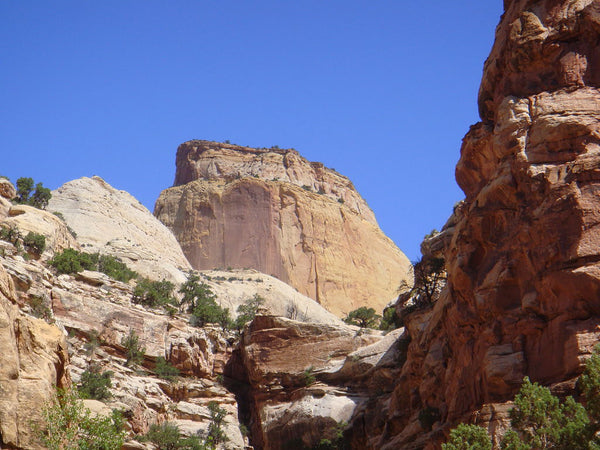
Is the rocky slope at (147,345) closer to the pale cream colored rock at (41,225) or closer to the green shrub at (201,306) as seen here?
the pale cream colored rock at (41,225)

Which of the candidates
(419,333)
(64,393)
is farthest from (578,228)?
(64,393)

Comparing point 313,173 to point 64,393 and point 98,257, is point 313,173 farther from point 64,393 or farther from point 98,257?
point 64,393

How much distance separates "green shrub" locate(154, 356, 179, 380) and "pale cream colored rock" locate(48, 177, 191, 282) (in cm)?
1811

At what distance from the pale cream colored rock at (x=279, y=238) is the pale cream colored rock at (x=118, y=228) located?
14.7 metres

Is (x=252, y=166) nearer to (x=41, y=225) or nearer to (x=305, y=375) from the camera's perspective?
(x=41, y=225)

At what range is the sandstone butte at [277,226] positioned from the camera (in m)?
108

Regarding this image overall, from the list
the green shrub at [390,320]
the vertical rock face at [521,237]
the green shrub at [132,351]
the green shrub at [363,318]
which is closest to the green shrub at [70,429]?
the vertical rock face at [521,237]

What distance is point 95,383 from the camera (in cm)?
4525

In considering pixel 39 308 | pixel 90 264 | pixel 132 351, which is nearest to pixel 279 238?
pixel 90 264

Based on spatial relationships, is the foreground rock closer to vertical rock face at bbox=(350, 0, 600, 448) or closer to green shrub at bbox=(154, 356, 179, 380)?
green shrub at bbox=(154, 356, 179, 380)

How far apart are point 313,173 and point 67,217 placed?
53.2 metres

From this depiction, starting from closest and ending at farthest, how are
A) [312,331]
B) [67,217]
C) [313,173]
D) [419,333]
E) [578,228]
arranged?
[578,228], [419,333], [312,331], [67,217], [313,173]

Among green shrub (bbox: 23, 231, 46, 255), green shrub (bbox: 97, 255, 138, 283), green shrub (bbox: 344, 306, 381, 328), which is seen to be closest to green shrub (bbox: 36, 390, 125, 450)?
green shrub (bbox: 23, 231, 46, 255)

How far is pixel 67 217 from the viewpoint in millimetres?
80438
